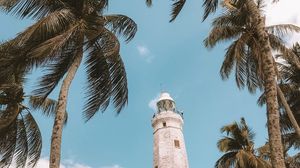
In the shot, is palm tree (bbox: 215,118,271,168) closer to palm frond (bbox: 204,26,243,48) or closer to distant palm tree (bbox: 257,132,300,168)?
distant palm tree (bbox: 257,132,300,168)

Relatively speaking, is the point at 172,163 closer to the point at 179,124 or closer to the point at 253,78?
the point at 179,124

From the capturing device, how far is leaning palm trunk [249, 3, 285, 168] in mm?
11664

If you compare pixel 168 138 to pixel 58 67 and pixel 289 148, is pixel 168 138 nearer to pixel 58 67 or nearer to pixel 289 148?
pixel 289 148

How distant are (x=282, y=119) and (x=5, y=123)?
18701mm

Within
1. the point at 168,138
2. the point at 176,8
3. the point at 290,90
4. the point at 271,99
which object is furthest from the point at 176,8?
the point at 168,138

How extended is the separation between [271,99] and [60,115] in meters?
6.60

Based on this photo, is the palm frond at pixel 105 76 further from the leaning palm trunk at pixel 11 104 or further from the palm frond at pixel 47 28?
the leaning palm trunk at pixel 11 104

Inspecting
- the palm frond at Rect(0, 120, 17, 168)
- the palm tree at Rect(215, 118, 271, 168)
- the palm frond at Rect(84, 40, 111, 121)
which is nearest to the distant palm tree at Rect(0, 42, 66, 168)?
the palm frond at Rect(0, 120, 17, 168)

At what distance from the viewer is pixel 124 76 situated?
14508mm

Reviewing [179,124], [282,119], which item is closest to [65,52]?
[282,119]

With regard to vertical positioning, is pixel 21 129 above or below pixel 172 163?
below

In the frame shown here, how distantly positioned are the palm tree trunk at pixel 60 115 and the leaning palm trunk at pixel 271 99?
608 centimetres

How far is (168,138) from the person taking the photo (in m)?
46.8

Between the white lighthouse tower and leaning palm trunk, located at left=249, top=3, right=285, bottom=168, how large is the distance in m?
31.6
